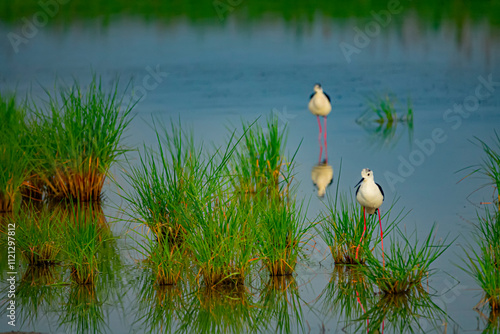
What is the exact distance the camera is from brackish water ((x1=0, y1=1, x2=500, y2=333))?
6.25 meters

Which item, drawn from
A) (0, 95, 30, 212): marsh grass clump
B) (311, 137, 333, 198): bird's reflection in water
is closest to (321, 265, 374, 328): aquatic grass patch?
(311, 137, 333, 198): bird's reflection in water

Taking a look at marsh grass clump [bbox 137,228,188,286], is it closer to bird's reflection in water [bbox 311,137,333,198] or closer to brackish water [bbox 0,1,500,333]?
brackish water [bbox 0,1,500,333]

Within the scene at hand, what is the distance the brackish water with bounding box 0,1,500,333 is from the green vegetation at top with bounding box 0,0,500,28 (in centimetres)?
10

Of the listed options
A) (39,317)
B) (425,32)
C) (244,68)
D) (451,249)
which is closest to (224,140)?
(451,249)

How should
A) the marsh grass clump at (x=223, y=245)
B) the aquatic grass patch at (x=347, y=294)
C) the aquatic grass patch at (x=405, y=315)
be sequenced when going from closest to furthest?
the aquatic grass patch at (x=405, y=315) → the aquatic grass patch at (x=347, y=294) → the marsh grass clump at (x=223, y=245)

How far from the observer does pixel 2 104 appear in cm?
970

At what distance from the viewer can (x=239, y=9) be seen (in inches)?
1172

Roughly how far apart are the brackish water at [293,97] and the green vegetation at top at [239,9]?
10 centimetres

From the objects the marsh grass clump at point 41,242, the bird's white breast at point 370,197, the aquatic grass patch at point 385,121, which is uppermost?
the aquatic grass patch at point 385,121

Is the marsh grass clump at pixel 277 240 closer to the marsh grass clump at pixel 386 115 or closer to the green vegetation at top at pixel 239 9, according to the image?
the marsh grass clump at pixel 386 115

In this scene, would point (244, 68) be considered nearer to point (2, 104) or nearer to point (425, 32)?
point (425, 32)

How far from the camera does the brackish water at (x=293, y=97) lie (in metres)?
6.25

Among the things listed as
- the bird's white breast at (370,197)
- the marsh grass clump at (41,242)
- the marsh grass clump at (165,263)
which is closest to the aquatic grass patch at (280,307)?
the marsh grass clump at (165,263)

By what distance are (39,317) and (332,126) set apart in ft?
26.8
